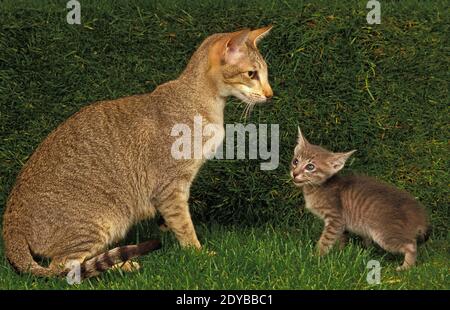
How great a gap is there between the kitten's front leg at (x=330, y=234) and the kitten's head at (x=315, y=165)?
31 centimetres

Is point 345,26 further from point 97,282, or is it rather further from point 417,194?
point 97,282

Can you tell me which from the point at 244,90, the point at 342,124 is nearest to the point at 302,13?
the point at 342,124

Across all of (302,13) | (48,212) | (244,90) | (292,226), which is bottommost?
(292,226)

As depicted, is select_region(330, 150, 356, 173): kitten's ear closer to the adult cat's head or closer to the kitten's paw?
the kitten's paw

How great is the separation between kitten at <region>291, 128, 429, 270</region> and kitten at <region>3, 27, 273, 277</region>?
0.65 meters

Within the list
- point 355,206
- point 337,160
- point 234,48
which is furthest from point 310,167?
point 234,48

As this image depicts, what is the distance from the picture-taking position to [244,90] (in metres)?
5.43

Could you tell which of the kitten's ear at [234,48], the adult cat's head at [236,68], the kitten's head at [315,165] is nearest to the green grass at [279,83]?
the kitten's head at [315,165]

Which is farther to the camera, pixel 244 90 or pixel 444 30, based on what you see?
pixel 444 30

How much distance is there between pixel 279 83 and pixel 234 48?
Result: 109cm

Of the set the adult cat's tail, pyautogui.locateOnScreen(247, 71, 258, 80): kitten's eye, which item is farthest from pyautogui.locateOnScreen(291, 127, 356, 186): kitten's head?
the adult cat's tail
